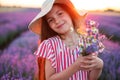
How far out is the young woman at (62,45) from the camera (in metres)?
1.54

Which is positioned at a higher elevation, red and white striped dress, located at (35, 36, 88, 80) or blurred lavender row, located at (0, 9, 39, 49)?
blurred lavender row, located at (0, 9, 39, 49)

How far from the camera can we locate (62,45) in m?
1.62

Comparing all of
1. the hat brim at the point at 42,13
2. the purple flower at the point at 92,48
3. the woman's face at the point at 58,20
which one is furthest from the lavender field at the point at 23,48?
the purple flower at the point at 92,48

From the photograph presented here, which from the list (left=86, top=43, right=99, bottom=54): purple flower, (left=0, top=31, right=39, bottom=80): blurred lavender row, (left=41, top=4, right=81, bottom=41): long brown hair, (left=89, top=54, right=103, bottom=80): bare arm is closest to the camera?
(left=86, top=43, right=99, bottom=54): purple flower

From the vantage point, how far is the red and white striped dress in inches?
62.1

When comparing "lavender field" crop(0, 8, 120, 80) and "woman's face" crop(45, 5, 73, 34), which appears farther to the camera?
"lavender field" crop(0, 8, 120, 80)

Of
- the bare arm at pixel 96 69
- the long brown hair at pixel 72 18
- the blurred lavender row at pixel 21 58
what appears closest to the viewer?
the bare arm at pixel 96 69

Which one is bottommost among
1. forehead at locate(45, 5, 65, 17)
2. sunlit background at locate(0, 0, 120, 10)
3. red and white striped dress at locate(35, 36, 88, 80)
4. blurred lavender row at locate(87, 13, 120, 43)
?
red and white striped dress at locate(35, 36, 88, 80)

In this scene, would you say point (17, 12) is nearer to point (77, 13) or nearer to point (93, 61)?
point (77, 13)

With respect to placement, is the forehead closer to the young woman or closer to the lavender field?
the young woman

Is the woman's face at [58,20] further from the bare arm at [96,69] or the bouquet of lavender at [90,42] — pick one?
the bare arm at [96,69]

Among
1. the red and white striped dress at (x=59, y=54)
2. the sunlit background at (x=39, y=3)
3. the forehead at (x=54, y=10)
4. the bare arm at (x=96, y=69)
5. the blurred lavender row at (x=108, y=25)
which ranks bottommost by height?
the bare arm at (x=96, y=69)

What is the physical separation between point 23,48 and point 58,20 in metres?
0.43

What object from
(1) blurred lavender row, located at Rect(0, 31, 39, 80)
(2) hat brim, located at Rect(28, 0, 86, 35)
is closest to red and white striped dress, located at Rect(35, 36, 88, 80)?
(2) hat brim, located at Rect(28, 0, 86, 35)
